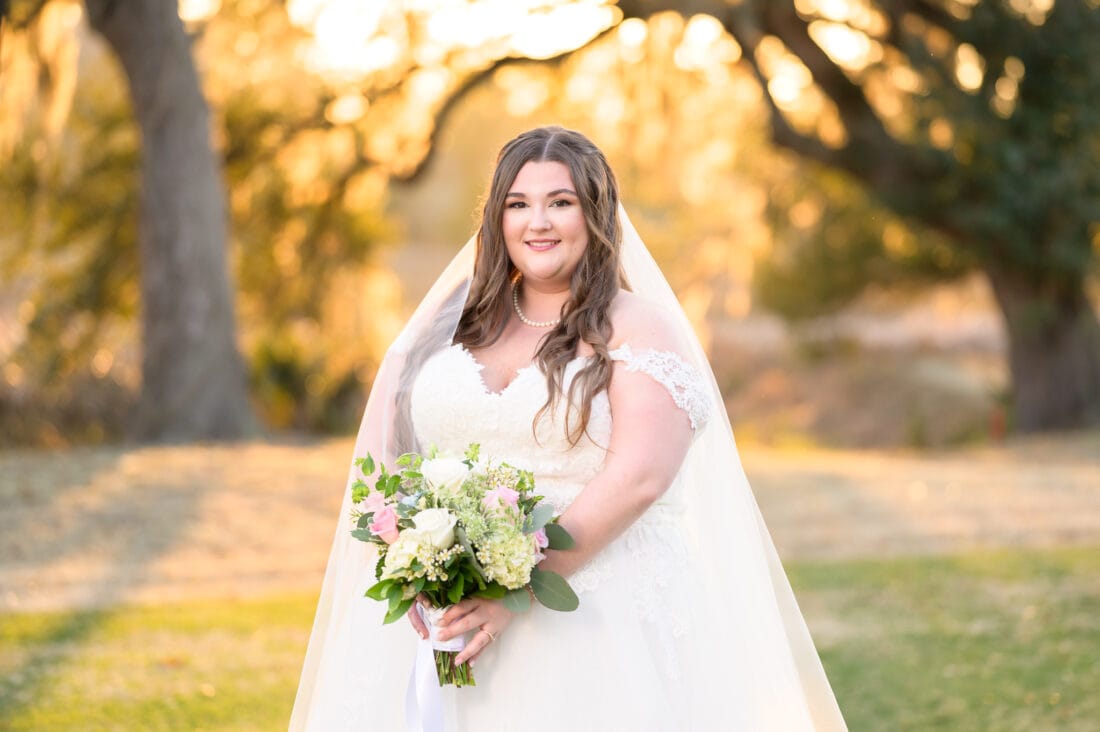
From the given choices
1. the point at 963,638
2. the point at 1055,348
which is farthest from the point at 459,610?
the point at 1055,348

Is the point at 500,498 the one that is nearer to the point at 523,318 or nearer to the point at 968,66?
the point at 523,318

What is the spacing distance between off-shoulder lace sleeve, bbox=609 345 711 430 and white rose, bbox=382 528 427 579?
2.01 feet

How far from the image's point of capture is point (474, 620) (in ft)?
9.07

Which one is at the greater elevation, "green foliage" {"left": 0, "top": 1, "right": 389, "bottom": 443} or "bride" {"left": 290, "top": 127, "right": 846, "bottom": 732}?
"green foliage" {"left": 0, "top": 1, "right": 389, "bottom": 443}

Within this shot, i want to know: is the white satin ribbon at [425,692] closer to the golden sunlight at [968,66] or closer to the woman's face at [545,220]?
the woman's face at [545,220]

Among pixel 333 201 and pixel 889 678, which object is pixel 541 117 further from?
pixel 889 678

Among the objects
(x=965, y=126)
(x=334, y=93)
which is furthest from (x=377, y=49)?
(x=965, y=126)

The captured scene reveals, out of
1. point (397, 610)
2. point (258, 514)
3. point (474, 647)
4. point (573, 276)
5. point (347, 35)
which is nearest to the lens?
point (397, 610)

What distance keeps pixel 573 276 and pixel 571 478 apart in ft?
1.50

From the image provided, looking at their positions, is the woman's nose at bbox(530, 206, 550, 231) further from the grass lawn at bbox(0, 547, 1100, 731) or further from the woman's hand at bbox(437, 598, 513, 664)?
the grass lawn at bbox(0, 547, 1100, 731)

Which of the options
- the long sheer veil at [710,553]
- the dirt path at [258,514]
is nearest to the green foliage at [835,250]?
the dirt path at [258,514]

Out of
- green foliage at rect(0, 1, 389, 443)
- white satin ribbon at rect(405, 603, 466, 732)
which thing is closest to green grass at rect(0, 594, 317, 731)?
white satin ribbon at rect(405, 603, 466, 732)

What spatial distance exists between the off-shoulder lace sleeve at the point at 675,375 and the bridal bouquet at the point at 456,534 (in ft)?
1.19

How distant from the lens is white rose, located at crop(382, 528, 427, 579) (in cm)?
259
